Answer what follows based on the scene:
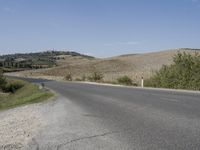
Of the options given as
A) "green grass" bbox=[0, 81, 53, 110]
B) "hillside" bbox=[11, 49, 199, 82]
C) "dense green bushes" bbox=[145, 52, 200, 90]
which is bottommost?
"green grass" bbox=[0, 81, 53, 110]

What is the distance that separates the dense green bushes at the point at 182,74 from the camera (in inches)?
1275

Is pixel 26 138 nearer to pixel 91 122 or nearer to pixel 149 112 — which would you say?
pixel 91 122

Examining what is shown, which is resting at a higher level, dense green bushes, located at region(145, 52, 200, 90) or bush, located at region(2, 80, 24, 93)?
dense green bushes, located at region(145, 52, 200, 90)

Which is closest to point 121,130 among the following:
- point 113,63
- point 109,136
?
point 109,136

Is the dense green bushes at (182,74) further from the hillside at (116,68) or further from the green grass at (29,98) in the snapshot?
the hillside at (116,68)

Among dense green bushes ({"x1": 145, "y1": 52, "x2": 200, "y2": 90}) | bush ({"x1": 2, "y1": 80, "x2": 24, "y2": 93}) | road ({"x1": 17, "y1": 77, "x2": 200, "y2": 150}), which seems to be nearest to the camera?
road ({"x1": 17, "y1": 77, "x2": 200, "y2": 150})

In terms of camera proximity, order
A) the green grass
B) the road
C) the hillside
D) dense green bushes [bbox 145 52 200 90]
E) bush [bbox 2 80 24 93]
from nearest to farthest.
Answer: the road → the green grass → dense green bushes [bbox 145 52 200 90] → bush [bbox 2 80 24 93] → the hillside

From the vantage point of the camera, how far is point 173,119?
12086mm

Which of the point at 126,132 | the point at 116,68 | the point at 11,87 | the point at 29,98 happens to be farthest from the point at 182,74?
the point at 116,68

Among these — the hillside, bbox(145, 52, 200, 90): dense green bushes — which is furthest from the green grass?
the hillside

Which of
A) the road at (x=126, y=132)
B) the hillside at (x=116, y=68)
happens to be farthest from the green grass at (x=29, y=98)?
the hillside at (x=116, y=68)

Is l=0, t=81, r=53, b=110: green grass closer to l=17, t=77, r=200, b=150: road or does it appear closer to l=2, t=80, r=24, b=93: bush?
l=17, t=77, r=200, b=150: road

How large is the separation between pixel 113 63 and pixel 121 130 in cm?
10239

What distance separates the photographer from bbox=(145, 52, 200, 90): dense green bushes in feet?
106
